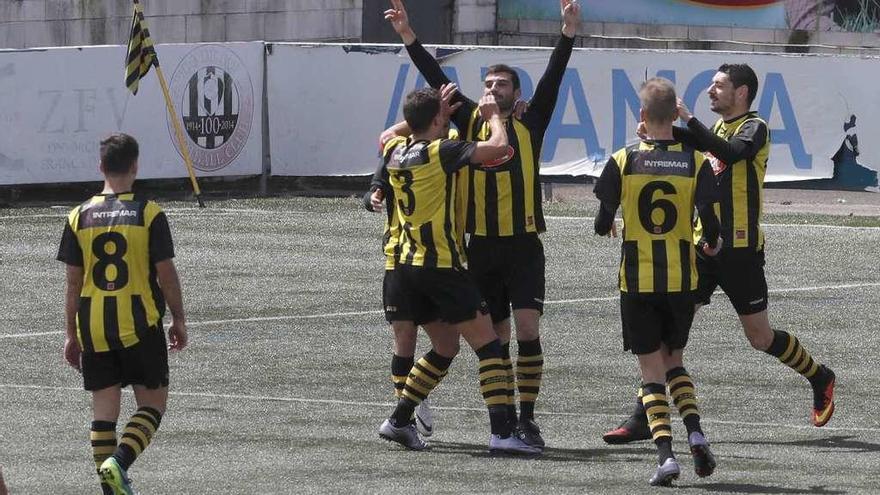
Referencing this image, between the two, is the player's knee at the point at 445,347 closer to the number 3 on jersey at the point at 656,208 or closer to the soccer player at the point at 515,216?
the soccer player at the point at 515,216

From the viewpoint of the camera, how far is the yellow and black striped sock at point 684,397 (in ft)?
27.3

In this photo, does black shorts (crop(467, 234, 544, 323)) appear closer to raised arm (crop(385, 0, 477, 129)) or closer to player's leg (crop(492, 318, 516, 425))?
player's leg (crop(492, 318, 516, 425))

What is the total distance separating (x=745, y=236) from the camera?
31.7 feet

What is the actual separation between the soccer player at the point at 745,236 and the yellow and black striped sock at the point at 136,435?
9.22 feet

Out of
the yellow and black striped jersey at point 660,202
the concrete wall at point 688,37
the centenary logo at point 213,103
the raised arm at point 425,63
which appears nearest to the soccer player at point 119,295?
the yellow and black striped jersey at point 660,202

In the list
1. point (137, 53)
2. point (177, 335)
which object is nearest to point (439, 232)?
point (177, 335)

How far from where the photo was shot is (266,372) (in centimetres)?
1138

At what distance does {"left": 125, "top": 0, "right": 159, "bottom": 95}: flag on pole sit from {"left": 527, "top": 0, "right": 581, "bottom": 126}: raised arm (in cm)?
1236

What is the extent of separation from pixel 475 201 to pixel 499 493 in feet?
6.26

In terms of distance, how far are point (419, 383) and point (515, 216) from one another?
1.00 m

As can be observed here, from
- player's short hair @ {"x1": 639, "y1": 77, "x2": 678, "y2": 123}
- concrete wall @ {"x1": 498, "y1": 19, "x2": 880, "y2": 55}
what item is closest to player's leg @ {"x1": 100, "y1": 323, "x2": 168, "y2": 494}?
player's short hair @ {"x1": 639, "y1": 77, "x2": 678, "y2": 123}

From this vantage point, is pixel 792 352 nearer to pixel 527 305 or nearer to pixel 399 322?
pixel 527 305

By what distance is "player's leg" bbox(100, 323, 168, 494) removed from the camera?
7676 mm

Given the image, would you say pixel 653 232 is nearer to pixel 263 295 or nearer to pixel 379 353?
pixel 379 353
